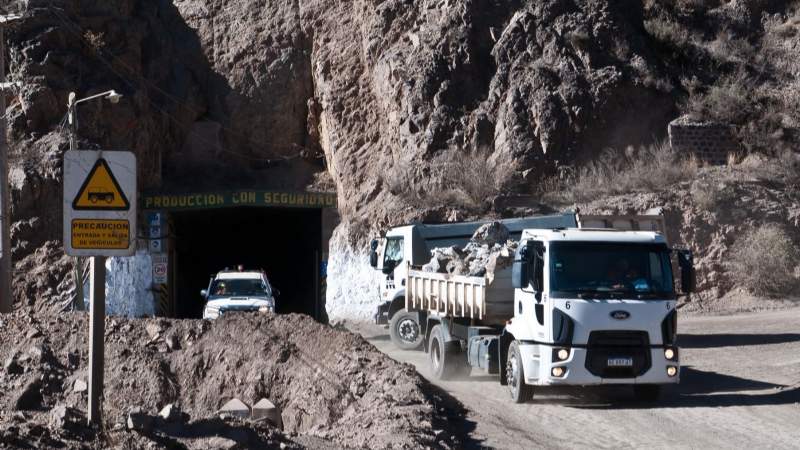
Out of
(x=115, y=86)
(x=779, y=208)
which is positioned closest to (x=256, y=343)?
(x=779, y=208)

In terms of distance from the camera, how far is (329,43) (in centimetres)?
4919

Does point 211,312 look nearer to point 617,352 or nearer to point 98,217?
point 617,352

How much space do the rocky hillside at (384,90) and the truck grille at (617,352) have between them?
21781 millimetres

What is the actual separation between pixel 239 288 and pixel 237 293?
217mm

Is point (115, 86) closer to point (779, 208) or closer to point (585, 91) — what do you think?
point (585, 91)

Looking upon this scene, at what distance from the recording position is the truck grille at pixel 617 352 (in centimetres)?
1540

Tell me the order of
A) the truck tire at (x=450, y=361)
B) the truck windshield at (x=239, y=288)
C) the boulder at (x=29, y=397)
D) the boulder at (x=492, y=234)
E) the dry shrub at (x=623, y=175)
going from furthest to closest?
1. the dry shrub at (x=623, y=175)
2. the truck windshield at (x=239, y=288)
3. the boulder at (x=492, y=234)
4. the truck tire at (x=450, y=361)
5. the boulder at (x=29, y=397)

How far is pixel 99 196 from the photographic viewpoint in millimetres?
9641

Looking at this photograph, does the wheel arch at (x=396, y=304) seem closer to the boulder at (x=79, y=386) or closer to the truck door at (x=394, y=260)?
the truck door at (x=394, y=260)

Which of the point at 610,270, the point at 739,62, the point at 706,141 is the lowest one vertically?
the point at 610,270

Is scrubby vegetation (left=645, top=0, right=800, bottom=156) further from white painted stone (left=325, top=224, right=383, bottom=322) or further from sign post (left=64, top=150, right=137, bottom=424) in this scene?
sign post (left=64, top=150, right=137, bottom=424)

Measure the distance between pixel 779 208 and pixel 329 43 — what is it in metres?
23.5

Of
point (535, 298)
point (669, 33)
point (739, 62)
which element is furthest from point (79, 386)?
point (669, 33)

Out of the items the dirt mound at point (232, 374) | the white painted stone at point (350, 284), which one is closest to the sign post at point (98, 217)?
the dirt mound at point (232, 374)
